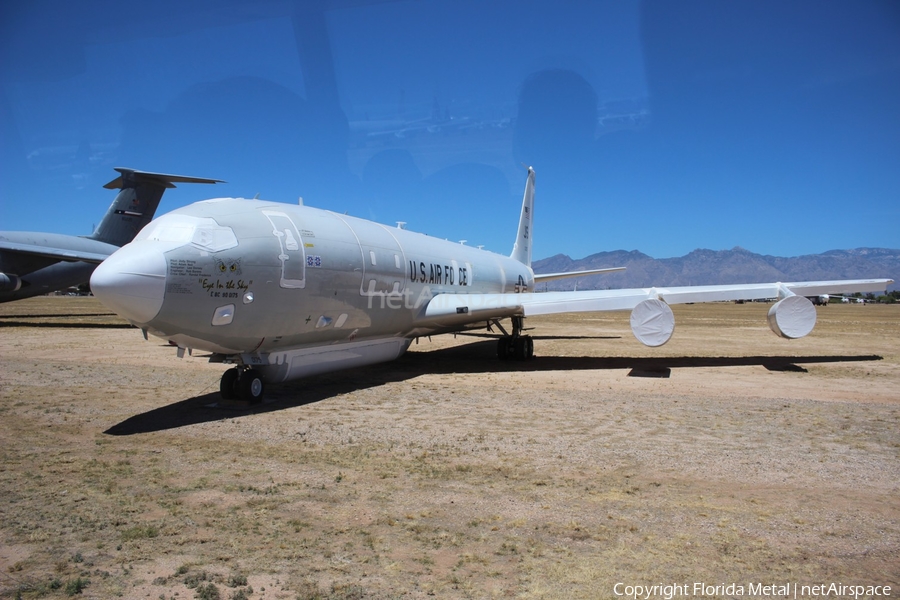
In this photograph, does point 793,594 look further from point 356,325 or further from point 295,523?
point 356,325

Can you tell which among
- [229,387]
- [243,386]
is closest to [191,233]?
[243,386]

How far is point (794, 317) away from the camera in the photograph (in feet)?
46.4

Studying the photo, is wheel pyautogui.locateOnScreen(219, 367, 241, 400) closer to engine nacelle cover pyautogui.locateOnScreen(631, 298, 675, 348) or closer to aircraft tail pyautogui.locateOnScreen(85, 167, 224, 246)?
engine nacelle cover pyautogui.locateOnScreen(631, 298, 675, 348)

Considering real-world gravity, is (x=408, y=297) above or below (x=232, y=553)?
above

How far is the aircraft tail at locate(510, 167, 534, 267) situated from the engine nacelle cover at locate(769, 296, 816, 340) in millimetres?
12015

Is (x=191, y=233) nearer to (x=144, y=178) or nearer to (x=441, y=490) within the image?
(x=441, y=490)

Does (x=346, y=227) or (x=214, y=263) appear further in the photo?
(x=346, y=227)

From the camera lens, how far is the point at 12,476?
5.75 meters

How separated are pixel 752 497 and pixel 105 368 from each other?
13934 millimetres

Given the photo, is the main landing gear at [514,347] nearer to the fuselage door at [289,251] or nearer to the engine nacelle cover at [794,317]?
the engine nacelle cover at [794,317]

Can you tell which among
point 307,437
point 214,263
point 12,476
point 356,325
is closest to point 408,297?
point 356,325

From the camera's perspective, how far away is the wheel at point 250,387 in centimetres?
963

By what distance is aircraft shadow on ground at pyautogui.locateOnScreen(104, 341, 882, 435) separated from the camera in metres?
8.70

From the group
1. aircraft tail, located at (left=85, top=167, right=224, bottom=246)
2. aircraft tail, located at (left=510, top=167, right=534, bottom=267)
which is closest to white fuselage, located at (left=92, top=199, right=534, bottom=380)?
aircraft tail, located at (left=510, top=167, right=534, bottom=267)
